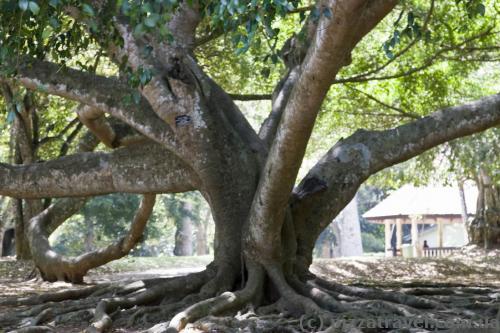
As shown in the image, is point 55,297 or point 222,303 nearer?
point 222,303

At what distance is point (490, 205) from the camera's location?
20.4 meters

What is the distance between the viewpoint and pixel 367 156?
806cm

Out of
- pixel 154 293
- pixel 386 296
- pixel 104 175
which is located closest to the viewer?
pixel 386 296

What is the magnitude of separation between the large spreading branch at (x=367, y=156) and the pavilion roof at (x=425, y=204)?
73.0 ft

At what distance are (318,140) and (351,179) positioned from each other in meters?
14.3

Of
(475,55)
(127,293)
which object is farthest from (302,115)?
(475,55)

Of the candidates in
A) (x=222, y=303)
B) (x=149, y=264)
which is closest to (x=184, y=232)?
(x=149, y=264)

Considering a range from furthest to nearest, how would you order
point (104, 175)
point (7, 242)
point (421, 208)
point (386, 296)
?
point (421, 208) → point (7, 242) → point (104, 175) → point (386, 296)

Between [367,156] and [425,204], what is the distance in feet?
77.4

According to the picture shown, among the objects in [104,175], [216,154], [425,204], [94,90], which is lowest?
[104,175]

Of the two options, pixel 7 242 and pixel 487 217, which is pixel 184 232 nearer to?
pixel 7 242

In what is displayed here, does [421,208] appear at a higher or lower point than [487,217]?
higher

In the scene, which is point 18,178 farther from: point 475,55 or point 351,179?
point 475,55

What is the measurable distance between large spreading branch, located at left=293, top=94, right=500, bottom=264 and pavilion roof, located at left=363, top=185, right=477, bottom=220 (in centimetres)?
2224
